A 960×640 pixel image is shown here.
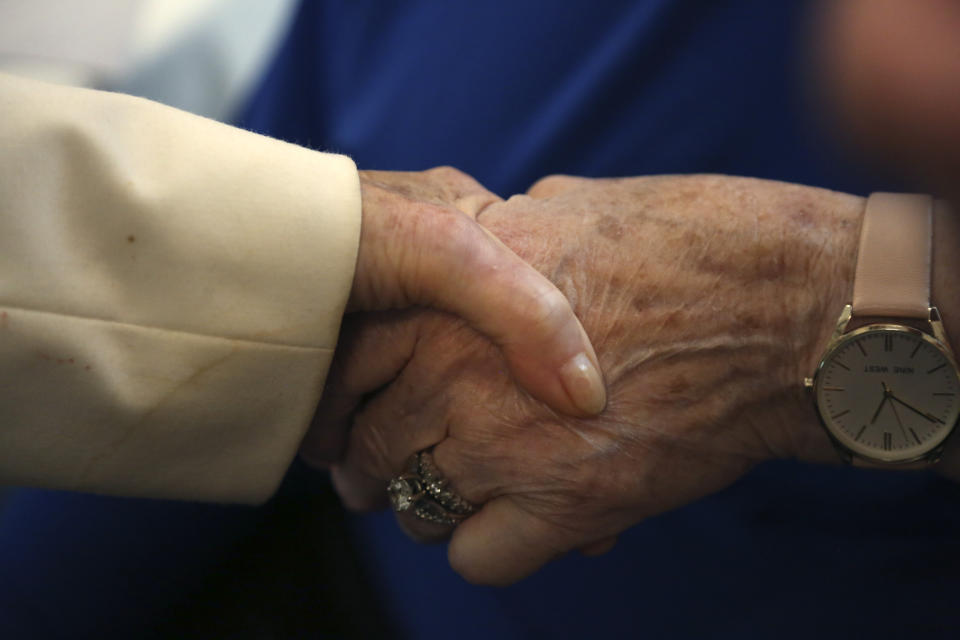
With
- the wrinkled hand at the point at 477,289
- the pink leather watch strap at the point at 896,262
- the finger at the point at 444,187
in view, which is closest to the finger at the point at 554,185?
the finger at the point at 444,187

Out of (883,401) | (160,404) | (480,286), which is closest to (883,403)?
(883,401)

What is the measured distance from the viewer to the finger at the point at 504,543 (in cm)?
78

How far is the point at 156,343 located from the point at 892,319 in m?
0.61

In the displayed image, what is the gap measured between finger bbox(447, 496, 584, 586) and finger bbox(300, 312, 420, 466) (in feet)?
0.56

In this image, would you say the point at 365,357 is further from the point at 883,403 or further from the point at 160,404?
the point at 883,403

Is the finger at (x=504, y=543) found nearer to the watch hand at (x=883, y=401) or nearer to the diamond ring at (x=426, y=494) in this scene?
the diamond ring at (x=426, y=494)

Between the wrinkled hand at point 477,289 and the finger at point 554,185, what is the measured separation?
180 mm

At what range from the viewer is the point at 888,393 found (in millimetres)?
699

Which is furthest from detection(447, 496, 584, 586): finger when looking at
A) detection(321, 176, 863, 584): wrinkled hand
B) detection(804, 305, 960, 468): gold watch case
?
detection(804, 305, 960, 468): gold watch case

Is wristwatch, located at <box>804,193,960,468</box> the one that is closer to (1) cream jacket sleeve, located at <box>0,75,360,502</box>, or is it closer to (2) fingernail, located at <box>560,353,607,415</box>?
(2) fingernail, located at <box>560,353,607,415</box>

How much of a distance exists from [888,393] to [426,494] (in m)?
0.44

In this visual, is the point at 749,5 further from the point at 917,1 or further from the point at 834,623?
the point at 834,623

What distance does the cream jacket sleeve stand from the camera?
0.60 metres

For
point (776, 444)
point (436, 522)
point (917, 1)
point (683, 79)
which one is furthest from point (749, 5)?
point (436, 522)
